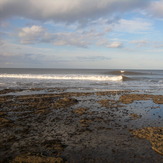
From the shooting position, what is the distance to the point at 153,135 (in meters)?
7.48

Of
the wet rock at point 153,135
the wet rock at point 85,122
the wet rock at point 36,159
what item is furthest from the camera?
the wet rock at point 85,122

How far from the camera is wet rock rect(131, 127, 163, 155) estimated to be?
6.36 metres

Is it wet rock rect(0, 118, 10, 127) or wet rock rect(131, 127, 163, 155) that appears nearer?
wet rock rect(131, 127, 163, 155)

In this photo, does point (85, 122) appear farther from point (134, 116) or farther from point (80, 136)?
point (134, 116)

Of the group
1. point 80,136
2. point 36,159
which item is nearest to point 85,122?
point 80,136

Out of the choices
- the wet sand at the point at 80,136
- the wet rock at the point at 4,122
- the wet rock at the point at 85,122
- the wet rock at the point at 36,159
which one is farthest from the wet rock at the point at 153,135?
the wet rock at the point at 4,122

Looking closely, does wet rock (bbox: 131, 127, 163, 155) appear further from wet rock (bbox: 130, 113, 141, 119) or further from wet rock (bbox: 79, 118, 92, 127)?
wet rock (bbox: 79, 118, 92, 127)

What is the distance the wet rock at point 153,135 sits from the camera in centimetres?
636

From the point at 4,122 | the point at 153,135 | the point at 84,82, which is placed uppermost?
the point at 84,82

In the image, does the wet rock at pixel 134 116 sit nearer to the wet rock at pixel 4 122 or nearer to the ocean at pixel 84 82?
the wet rock at pixel 4 122

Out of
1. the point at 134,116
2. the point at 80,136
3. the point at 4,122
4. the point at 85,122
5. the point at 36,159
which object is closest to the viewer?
the point at 36,159

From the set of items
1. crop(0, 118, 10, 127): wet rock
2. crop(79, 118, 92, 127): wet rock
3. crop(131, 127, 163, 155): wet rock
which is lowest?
crop(131, 127, 163, 155): wet rock

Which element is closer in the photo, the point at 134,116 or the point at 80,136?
the point at 80,136

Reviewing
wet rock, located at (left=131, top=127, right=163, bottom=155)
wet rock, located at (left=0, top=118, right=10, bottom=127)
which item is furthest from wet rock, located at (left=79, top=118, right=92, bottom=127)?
wet rock, located at (left=0, top=118, right=10, bottom=127)
